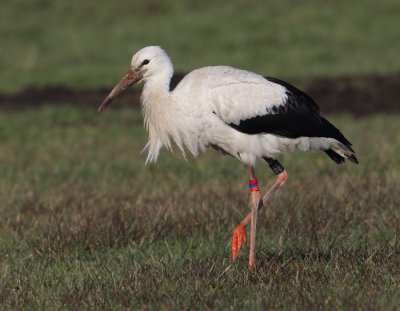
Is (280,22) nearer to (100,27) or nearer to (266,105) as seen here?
(100,27)

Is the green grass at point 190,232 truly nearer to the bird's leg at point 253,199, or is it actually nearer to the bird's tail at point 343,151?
the bird's leg at point 253,199

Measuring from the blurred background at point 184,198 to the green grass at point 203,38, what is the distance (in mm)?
99

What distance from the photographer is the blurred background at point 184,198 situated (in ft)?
13.9

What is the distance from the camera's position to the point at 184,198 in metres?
6.83

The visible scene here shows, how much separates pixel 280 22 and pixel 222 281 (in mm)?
17329

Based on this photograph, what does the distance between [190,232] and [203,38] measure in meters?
15.3

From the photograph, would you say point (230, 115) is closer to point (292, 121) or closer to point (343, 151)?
point (292, 121)

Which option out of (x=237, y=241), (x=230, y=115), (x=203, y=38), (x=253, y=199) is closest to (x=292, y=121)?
(x=230, y=115)

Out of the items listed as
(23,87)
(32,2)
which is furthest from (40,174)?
(32,2)

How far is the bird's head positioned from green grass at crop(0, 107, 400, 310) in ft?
3.34

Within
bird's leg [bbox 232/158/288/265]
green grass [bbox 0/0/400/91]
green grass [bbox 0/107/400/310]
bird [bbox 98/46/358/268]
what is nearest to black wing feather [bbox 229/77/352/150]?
bird [bbox 98/46/358/268]

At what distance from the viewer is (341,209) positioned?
19.8ft

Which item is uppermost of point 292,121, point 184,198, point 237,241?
point 292,121

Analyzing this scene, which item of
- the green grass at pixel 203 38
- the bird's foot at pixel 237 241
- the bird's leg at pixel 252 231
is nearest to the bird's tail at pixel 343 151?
the bird's leg at pixel 252 231
